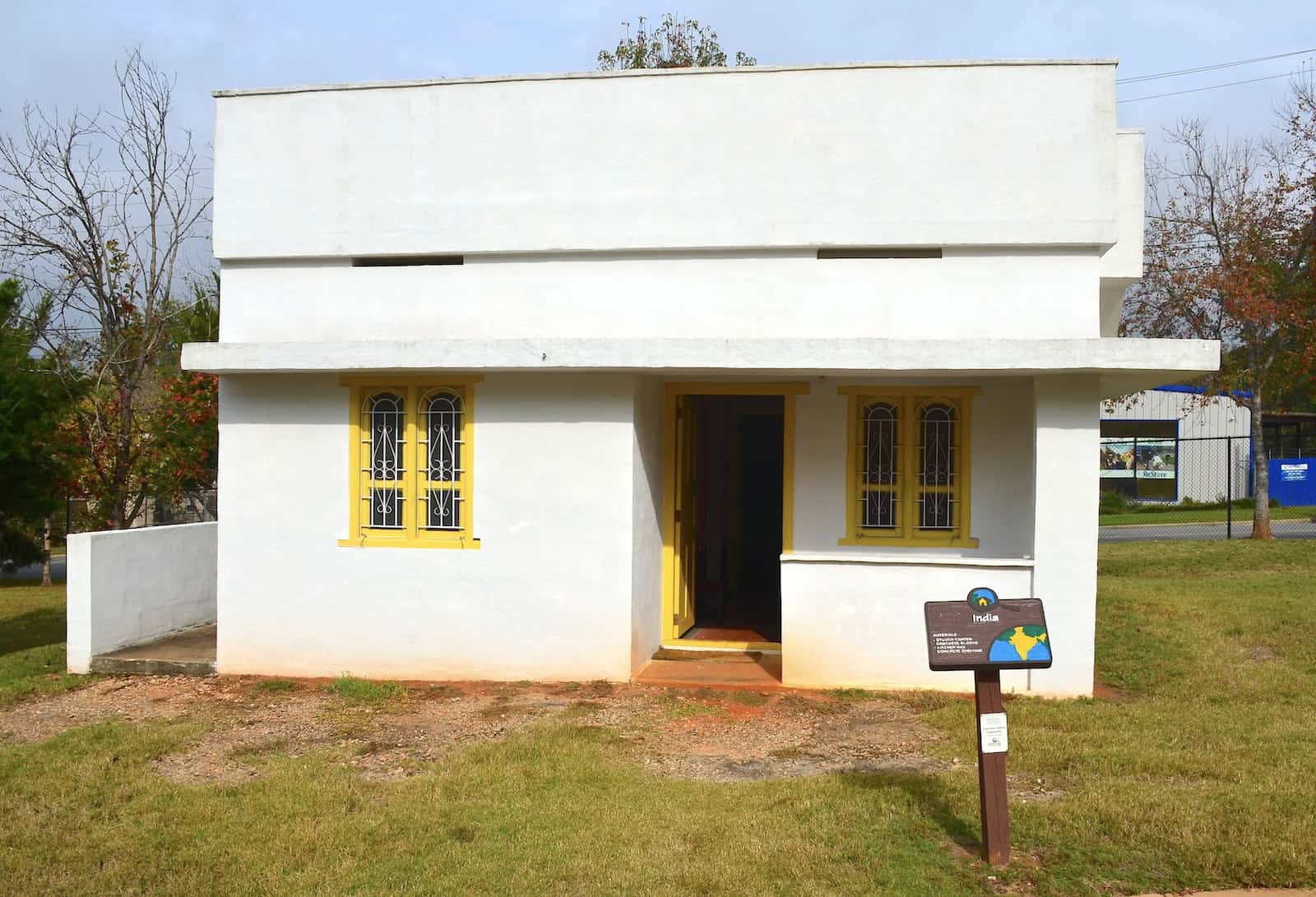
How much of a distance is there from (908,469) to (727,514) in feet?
12.6

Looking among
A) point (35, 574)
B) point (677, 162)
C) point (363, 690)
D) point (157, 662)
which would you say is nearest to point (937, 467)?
point (677, 162)

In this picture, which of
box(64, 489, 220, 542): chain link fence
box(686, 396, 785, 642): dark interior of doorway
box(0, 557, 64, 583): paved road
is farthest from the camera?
box(0, 557, 64, 583): paved road

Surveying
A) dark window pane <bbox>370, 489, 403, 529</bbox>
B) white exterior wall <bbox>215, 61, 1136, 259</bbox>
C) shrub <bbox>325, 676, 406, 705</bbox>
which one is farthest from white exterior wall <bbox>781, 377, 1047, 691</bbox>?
dark window pane <bbox>370, 489, 403, 529</bbox>

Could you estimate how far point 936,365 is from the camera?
8922 mm

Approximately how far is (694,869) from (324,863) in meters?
1.75

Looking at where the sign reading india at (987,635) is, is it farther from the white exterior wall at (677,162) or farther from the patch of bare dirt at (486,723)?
the white exterior wall at (677,162)

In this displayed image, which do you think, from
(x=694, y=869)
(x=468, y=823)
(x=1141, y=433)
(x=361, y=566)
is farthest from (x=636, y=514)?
(x=1141, y=433)

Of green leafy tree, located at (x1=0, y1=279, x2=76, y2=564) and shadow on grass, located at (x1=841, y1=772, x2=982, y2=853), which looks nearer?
shadow on grass, located at (x1=841, y1=772, x2=982, y2=853)

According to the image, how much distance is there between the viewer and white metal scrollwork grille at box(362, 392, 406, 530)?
32.8 feet

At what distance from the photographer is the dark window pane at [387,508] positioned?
10000mm

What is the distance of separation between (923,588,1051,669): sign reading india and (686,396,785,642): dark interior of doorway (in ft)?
18.6

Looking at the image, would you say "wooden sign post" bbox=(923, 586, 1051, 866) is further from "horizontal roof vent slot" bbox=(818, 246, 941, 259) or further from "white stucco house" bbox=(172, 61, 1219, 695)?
"horizontal roof vent slot" bbox=(818, 246, 941, 259)

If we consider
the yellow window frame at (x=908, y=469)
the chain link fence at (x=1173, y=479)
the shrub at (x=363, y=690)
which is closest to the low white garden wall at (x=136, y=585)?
the shrub at (x=363, y=690)

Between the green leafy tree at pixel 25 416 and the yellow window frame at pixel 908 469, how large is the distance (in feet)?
39.5
